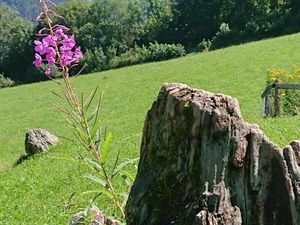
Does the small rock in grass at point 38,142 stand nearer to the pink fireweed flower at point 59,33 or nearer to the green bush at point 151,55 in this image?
the pink fireweed flower at point 59,33

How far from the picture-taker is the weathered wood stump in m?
3.00

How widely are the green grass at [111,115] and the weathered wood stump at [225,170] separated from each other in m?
2.72

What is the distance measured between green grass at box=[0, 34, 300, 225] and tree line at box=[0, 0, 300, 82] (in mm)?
11370

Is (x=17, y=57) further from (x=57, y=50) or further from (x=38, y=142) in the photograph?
(x=57, y=50)

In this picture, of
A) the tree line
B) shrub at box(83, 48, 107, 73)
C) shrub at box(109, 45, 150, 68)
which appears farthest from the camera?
shrub at box(83, 48, 107, 73)

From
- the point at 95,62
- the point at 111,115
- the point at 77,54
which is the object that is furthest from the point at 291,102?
the point at 95,62

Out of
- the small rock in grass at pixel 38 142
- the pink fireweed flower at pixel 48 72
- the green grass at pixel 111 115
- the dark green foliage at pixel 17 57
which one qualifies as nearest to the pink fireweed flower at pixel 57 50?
the pink fireweed flower at pixel 48 72

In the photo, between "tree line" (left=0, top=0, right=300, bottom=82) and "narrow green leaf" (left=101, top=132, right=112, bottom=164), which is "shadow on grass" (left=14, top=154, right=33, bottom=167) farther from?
"tree line" (left=0, top=0, right=300, bottom=82)

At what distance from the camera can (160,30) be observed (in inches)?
2687

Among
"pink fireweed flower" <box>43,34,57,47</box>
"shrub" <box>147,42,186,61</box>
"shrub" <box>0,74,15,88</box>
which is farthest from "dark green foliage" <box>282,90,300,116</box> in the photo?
"shrub" <box>0,74,15,88</box>

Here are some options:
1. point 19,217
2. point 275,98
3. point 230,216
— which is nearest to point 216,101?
point 230,216

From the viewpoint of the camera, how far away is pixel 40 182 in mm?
12930

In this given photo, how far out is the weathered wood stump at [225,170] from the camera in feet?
9.84

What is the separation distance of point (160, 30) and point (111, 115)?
130 feet
